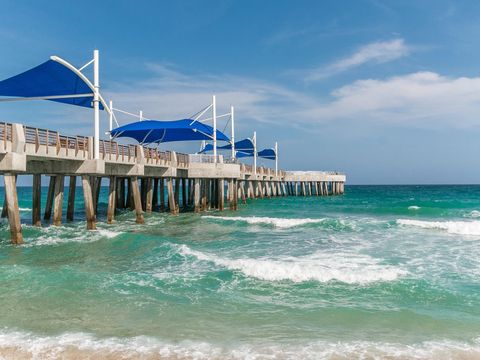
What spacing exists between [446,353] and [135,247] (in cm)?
1106

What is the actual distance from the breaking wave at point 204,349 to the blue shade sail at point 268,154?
160ft

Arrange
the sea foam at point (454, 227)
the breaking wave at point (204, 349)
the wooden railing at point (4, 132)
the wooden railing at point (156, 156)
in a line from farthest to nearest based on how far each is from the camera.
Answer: the wooden railing at point (156, 156) → the sea foam at point (454, 227) → the wooden railing at point (4, 132) → the breaking wave at point (204, 349)

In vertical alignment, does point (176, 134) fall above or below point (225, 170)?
above

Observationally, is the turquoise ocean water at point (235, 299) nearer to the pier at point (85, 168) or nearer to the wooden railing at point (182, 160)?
the pier at point (85, 168)

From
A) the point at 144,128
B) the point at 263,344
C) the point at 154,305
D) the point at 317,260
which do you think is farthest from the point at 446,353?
the point at 144,128

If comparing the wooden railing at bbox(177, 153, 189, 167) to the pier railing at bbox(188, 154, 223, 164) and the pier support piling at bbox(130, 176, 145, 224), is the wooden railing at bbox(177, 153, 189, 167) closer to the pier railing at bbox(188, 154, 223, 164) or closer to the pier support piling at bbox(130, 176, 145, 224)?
the pier railing at bbox(188, 154, 223, 164)

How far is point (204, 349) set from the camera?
623cm

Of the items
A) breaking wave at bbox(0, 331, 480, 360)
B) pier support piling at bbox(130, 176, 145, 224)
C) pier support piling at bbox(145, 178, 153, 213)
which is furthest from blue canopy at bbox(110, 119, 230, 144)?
breaking wave at bbox(0, 331, 480, 360)

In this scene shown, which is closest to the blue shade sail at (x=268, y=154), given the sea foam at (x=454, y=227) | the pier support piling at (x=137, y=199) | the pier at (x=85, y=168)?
the pier at (x=85, y=168)

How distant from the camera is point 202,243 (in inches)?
656

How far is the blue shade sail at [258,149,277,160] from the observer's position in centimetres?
5519

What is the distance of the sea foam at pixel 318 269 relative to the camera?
34.9ft

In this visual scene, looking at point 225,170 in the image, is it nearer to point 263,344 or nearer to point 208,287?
point 208,287

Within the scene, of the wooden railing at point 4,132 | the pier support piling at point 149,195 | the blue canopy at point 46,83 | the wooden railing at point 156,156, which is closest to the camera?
the wooden railing at point 4,132
